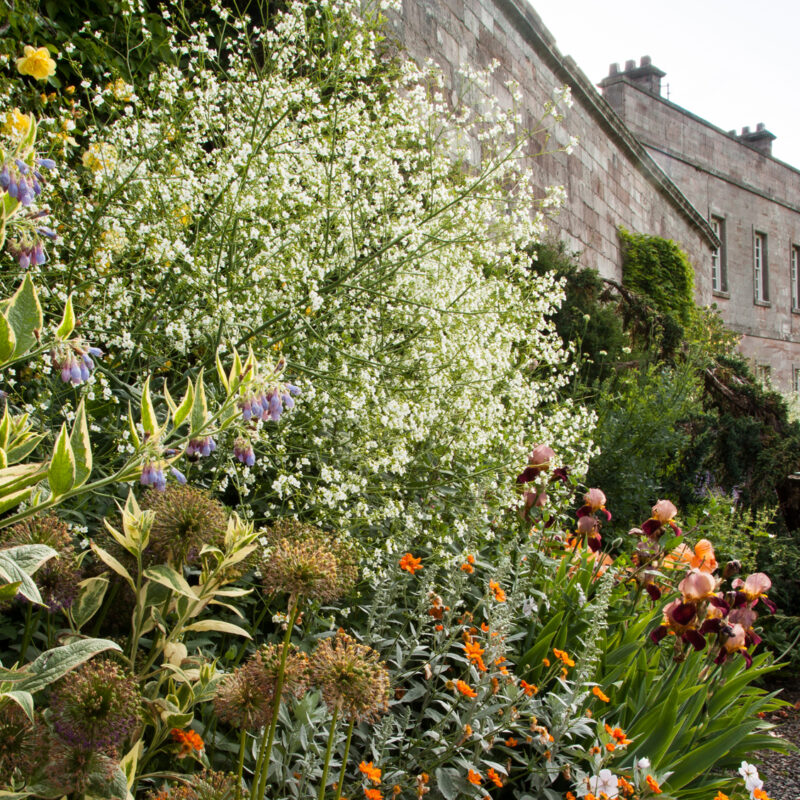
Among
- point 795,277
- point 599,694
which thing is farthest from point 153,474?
point 795,277

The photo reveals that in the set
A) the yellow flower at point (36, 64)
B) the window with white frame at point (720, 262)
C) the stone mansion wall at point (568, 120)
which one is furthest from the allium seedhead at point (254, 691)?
the window with white frame at point (720, 262)

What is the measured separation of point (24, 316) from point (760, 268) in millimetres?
26344

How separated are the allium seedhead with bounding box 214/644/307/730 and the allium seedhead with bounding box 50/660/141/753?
8.2 inches

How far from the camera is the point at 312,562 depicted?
56.5 inches

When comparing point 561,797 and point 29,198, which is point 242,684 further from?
point 561,797

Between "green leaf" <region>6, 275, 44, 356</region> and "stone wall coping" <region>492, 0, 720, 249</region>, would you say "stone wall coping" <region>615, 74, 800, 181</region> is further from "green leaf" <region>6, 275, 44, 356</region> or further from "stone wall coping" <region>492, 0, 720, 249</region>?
"green leaf" <region>6, 275, 44, 356</region>

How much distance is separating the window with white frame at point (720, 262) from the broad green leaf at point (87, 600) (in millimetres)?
22322

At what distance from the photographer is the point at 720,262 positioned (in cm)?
2227

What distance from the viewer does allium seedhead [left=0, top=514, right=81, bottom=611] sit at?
1.49 metres

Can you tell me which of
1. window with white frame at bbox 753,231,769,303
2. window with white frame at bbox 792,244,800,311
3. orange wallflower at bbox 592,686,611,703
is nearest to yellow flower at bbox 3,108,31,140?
orange wallflower at bbox 592,686,611,703

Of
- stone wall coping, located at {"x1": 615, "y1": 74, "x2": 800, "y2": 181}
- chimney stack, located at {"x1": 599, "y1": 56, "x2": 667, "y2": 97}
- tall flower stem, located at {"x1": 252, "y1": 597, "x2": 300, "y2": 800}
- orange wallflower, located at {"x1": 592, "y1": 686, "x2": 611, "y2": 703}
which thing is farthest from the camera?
chimney stack, located at {"x1": 599, "y1": 56, "x2": 667, "y2": 97}

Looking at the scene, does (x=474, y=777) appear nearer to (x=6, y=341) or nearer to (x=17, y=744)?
(x=17, y=744)

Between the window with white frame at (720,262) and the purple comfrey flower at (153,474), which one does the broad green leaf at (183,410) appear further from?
the window with white frame at (720,262)

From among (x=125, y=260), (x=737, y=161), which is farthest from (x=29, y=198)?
(x=737, y=161)
